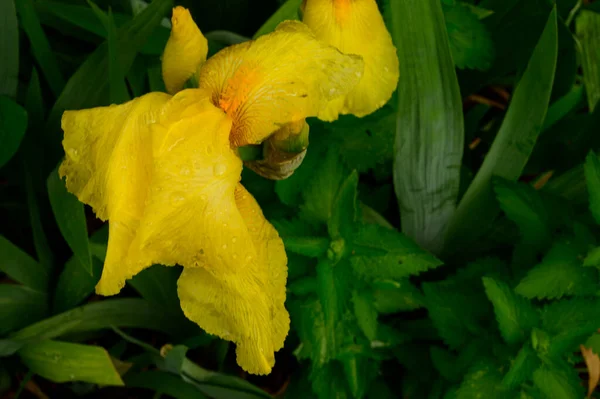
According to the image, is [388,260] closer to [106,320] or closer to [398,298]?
[398,298]

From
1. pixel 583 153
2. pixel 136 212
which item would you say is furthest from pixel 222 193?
pixel 583 153

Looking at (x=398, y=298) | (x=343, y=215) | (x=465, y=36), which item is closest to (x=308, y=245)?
(x=343, y=215)

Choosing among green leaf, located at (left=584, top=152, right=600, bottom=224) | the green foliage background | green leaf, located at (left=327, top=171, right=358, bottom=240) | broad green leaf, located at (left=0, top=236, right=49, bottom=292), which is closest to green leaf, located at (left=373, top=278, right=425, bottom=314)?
Result: the green foliage background

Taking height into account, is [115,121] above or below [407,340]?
above

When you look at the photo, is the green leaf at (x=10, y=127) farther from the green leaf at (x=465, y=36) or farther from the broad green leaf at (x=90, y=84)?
the green leaf at (x=465, y=36)

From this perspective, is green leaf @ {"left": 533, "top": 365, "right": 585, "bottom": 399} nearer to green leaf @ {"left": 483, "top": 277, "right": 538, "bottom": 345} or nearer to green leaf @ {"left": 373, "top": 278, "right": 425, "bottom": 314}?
green leaf @ {"left": 483, "top": 277, "right": 538, "bottom": 345}

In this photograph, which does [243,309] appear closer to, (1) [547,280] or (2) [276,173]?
(2) [276,173]
